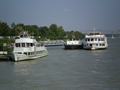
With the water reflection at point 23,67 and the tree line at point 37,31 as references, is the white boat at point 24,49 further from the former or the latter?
the tree line at point 37,31

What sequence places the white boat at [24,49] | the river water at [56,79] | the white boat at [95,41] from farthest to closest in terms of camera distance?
the white boat at [95,41]
the white boat at [24,49]
the river water at [56,79]

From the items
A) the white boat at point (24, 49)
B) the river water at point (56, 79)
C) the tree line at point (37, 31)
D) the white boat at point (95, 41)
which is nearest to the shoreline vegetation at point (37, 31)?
the tree line at point (37, 31)

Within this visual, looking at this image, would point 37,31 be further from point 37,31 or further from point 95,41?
point 95,41

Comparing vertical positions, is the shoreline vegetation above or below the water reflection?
above

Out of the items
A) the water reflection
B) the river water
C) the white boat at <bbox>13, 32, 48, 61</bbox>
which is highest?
the white boat at <bbox>13, 32, 48, 61</bbox>

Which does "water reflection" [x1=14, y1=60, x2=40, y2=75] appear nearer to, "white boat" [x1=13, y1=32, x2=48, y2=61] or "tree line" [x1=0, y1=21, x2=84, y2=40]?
"white boat" [x1=13, y1=32, x2=48, y2=61]

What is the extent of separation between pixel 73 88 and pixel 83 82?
359cm

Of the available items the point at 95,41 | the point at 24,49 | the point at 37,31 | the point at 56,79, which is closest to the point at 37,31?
the point at 37,31

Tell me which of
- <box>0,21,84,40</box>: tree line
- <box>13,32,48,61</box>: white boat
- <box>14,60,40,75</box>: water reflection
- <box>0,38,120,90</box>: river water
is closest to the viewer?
<box>0,38,120,90</box>: river water

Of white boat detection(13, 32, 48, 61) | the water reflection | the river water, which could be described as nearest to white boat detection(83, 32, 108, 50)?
white boat detection(13, 32, 48, 61)

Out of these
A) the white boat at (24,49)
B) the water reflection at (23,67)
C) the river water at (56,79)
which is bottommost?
the river water at (56,79)

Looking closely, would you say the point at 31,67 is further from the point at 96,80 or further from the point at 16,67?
the point at 96,80

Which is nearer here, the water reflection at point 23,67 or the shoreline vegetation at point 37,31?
the water reflection at point 23,67

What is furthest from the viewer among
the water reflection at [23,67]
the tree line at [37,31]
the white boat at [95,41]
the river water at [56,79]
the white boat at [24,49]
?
the tree line at [37,31]
